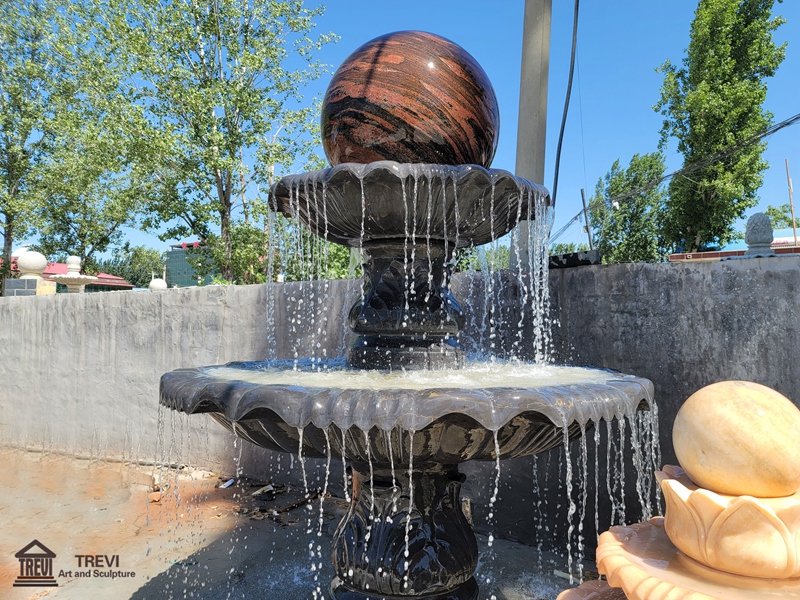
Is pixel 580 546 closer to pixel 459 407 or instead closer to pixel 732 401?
pixel 732 401

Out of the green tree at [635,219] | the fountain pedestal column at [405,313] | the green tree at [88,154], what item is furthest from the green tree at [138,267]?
the fountain pedestal column at [405,313]

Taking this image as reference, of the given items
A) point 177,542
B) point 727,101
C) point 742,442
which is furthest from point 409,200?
point 727,101

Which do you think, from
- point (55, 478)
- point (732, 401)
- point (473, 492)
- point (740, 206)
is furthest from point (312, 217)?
point (740, 206)

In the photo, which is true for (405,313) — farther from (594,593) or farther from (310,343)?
(310,343)

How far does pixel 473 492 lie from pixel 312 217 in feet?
8.38

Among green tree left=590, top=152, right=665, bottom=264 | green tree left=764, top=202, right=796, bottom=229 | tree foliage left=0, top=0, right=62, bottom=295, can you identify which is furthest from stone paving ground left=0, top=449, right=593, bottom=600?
green tree left=764, top=202, right=796, bottom=229

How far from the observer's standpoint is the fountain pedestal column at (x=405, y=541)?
230cm

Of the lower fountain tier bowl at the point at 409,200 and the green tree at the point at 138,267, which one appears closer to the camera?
the lower fountain tier bowl at the point at 409,200

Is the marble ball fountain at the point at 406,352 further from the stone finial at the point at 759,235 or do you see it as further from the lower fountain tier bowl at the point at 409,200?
the stone finial at the point at 759,235

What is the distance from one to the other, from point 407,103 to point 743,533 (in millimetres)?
2038

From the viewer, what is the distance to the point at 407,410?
1.60 metres

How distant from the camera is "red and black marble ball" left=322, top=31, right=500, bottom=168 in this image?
2.36m

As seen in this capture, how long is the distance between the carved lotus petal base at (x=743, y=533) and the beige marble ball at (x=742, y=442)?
5 centimetres

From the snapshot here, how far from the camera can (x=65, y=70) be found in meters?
18.8
